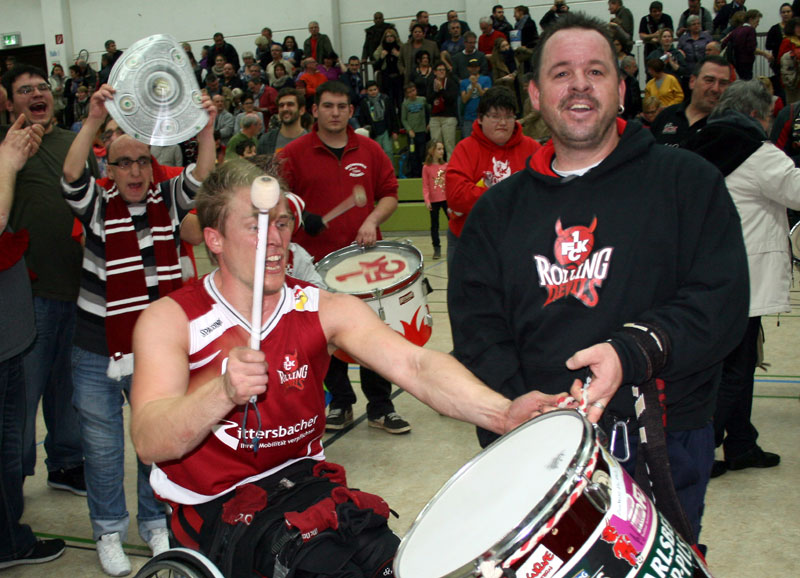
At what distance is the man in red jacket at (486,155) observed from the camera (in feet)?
15.6

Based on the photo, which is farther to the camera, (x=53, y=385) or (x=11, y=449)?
(x=53, y=385)

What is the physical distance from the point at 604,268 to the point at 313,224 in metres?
2.67

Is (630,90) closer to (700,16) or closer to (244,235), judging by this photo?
(700,16)

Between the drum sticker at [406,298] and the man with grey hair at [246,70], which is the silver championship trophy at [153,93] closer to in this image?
the drum sticker at [406,298]

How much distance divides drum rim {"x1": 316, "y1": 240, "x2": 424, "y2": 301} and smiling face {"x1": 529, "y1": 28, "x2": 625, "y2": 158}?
2.15 meters

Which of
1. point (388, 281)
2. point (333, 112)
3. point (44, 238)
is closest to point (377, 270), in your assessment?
point (388, 281)

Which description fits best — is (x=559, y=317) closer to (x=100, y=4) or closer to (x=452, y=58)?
(x=452, y=58)

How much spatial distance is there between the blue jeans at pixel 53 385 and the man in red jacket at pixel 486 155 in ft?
7.27

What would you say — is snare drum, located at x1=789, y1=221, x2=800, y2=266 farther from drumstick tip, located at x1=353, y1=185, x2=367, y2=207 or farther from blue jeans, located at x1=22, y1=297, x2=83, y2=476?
blue jeans, located at x1=22, y1=297, x2=83, y2=476

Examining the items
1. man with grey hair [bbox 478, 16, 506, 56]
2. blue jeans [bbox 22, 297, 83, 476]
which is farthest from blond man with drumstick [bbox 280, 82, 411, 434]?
man with grey hair [bbox 478, 16, 506, 56]

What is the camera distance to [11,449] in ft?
11.1

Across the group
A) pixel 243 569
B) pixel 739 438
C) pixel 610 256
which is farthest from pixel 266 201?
pixel 739 438

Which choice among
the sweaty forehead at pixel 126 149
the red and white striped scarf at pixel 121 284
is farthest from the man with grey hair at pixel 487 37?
the red and white striped scarf at pixel 121 284

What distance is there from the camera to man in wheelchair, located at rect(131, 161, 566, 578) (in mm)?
1937
